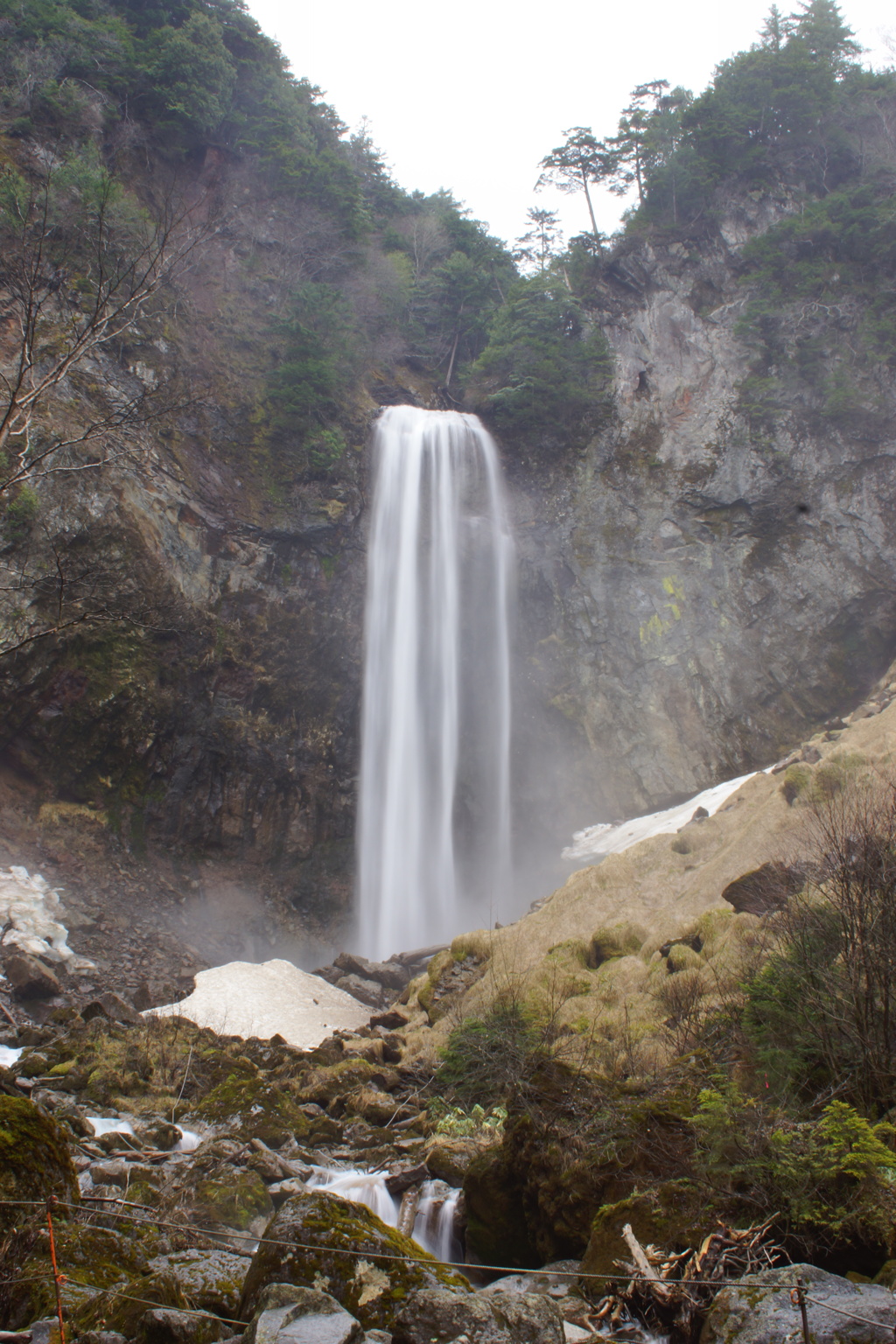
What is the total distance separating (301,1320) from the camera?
310cm

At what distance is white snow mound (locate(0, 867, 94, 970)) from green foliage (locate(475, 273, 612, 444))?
2060 cm

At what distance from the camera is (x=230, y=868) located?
20750 millimetres

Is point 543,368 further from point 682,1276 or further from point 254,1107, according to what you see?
point 682,1276

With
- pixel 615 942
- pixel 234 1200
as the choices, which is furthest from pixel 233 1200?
pixel 615 942

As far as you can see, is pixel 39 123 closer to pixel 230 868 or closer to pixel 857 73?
pixel 230 868

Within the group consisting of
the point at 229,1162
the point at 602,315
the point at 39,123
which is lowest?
the point at 229,1162

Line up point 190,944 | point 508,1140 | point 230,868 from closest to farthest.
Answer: point 508,1140, point 190,944, point 230,868

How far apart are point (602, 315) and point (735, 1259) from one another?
2945 cm

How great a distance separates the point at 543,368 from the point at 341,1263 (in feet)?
85.9

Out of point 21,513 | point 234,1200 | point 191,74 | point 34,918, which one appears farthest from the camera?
point 191,74

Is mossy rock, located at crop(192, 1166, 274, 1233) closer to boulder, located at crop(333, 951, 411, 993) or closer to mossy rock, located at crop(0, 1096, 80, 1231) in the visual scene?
mossy rock, located at crop(0, 1096, 80, 1231)

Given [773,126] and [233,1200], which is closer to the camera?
[233,1200]

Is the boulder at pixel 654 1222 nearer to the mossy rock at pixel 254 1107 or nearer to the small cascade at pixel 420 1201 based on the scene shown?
the small cascade at pixel 420 1201

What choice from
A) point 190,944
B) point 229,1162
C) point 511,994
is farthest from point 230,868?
point 229,1162
